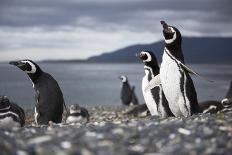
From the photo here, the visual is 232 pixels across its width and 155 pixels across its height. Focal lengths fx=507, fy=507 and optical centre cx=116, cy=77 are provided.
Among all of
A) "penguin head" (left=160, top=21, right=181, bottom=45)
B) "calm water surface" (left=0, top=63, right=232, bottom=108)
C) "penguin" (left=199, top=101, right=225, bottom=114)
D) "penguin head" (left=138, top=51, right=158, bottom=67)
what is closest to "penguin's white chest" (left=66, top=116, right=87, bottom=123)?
"penguin head" (left=138, top=51, right=158, bottom=67)

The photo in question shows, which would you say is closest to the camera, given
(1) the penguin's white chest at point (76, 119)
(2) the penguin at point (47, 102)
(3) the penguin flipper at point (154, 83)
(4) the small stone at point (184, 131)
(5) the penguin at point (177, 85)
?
(4) the small stone at point (184, 131)

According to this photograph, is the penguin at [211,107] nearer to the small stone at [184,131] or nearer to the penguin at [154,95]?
the penguin at [154,95]

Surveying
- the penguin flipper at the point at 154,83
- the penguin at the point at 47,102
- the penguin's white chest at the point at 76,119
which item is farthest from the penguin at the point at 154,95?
the penguin's white chest at the point at 76,119

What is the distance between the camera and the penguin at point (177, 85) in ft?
24.2

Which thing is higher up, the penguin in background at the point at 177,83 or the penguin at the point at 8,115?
the penguin in background at the point at 177,83

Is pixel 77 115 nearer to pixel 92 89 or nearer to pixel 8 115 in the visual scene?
pixel 8 115

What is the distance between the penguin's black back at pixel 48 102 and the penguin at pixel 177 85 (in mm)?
1820

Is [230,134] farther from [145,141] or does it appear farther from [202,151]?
[145,141]

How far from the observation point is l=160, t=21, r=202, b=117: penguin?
738 cm

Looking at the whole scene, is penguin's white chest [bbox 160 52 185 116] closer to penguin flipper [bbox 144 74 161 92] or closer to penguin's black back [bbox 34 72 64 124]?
penguin flipper [bbox 144 74 161 92]

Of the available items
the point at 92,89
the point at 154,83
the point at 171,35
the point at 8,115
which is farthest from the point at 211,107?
the point at 92,89

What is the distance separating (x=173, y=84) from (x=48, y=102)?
2.11 m

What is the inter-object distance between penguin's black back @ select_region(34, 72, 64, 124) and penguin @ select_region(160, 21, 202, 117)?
182cm

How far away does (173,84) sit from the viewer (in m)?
7.37
